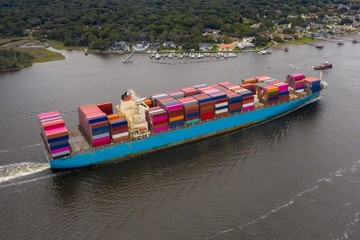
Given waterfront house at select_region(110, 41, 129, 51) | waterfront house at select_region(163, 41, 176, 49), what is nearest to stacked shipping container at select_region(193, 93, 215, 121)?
waterfront house at select_region(163, 41, 176, 49)

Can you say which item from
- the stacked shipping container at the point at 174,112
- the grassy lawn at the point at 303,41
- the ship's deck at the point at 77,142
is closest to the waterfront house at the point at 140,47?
the grassy lawn at the point at 303,41

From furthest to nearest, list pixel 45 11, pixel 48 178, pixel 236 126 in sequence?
1. pixel 45 11
2. pixel 236 126
3. pixel 48 178

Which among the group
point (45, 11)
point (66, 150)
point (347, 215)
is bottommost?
point (347, 215)

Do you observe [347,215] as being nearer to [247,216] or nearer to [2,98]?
[247,216]

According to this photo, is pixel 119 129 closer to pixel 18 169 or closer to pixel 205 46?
pixel 18 169

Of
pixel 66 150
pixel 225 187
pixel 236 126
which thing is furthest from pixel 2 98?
pixel 225 187

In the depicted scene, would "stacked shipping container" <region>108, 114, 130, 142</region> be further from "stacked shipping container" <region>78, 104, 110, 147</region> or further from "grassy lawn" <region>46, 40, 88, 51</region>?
"grassy lawn" <region>46, 40, 88, 51</region>

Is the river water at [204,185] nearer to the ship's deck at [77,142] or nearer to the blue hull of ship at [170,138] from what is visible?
the blue hull of ship at [170,138]
